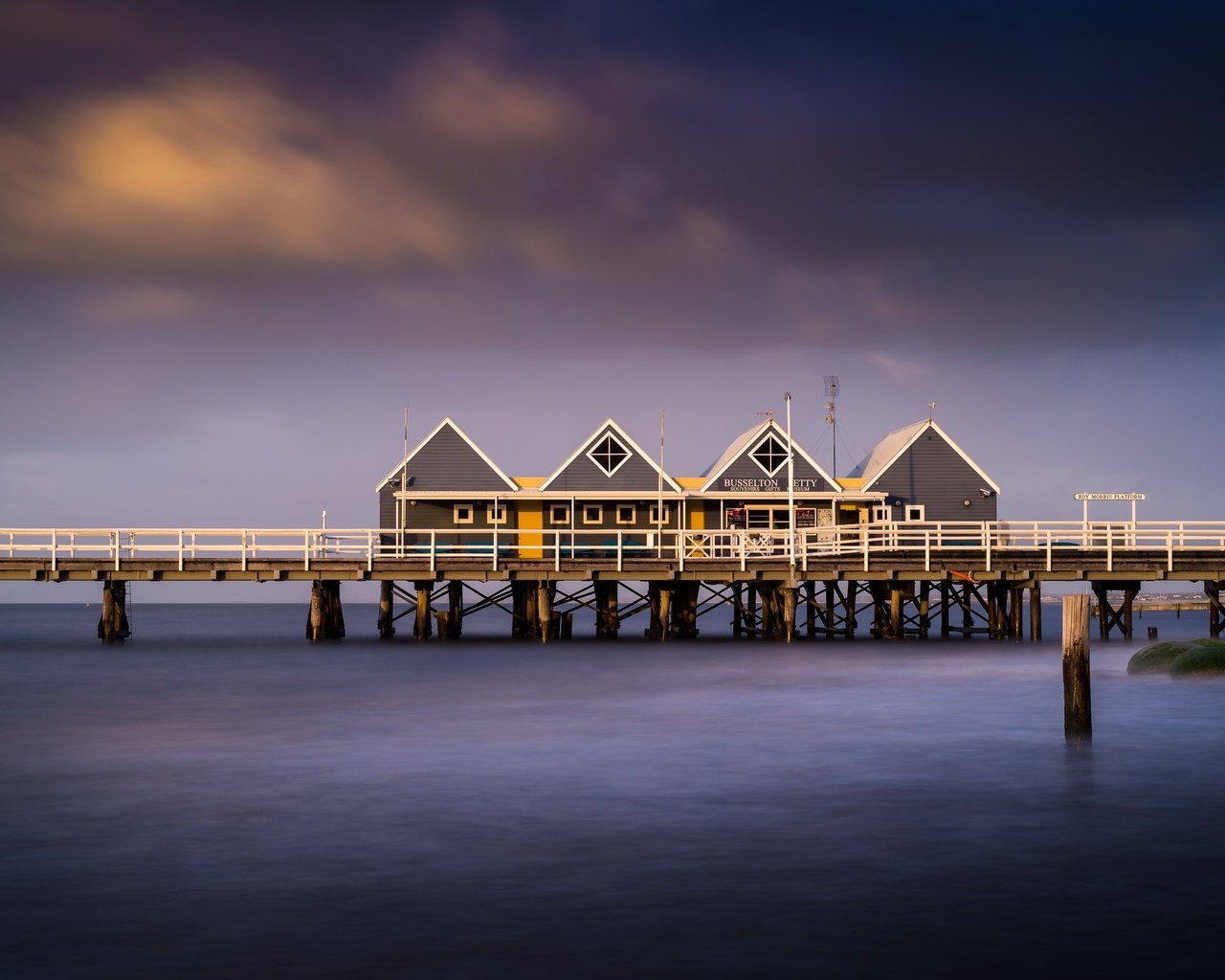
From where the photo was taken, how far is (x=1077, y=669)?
858 inches

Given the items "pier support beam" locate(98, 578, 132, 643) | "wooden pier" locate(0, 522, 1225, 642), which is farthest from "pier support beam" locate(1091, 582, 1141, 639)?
"pier support beam" locate(98, 578, 132, 643)

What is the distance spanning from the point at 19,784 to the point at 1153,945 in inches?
626

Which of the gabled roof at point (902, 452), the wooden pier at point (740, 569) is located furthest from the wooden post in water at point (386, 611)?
the gabled roof at point (902, 452)

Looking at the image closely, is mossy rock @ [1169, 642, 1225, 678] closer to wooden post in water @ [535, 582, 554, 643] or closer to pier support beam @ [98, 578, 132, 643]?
wooden post in water @ [535, 582, 554, 643]

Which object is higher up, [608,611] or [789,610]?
[789,610]

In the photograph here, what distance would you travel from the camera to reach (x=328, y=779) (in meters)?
21.6

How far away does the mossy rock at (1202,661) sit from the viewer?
34.6 meters

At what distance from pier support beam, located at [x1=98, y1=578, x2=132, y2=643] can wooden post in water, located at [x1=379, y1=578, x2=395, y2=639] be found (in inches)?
390

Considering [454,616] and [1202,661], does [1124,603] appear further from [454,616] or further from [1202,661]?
[454,616]

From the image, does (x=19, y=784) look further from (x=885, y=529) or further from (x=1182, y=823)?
(x=885, y=529)

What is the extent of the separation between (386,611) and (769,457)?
681 inches

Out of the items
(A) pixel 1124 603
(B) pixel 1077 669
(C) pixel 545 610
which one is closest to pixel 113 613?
(C) pixel 545 610

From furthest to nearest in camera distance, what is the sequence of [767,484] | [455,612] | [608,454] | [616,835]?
[767,484], [608,454], [455,612], [616,835]

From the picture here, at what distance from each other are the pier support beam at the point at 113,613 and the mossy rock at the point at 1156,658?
37.1 meters
